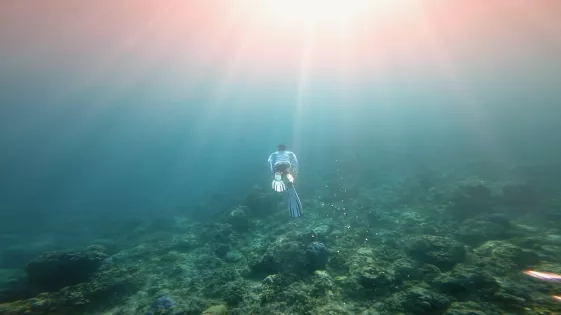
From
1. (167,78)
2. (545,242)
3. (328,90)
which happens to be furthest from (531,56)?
(167,78)

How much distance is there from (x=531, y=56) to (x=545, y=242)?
221 ft

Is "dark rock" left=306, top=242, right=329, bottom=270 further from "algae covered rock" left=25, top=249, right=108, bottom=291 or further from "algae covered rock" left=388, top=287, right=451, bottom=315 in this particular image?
"algae covered rock" left=25, top=249, right=108, bottom=291

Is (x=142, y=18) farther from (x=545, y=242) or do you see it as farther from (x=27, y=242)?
(x=545, y=242)

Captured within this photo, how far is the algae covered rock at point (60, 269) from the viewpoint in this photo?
467 inches

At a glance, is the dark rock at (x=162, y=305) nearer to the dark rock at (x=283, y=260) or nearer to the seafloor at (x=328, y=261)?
the seafloor at (x=328, y=261)

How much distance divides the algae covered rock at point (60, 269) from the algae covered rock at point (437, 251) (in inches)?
575

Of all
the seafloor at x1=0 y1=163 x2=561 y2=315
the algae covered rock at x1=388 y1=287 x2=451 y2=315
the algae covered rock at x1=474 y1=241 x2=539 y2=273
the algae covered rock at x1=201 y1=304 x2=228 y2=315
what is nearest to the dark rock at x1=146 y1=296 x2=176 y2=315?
the seafloor at x1=0 y1=163 x2=561 y2=315

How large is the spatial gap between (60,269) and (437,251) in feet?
53.9

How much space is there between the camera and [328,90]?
88.6 m

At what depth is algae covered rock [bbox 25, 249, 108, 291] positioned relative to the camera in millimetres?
11867

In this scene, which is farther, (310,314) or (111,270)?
(111,270)

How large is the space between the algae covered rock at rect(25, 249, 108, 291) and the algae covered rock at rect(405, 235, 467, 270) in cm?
1461

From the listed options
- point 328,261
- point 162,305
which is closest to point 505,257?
point 328,261

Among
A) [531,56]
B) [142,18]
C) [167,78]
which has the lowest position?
[142,18]
